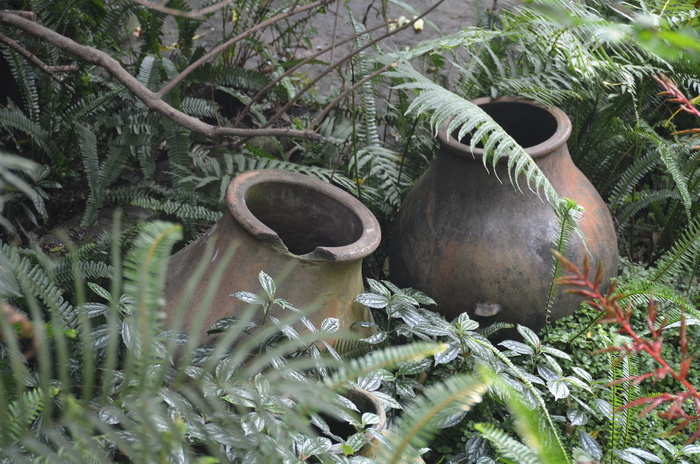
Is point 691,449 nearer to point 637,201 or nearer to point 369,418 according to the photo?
point 369,418

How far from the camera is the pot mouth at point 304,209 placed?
8.50 ft

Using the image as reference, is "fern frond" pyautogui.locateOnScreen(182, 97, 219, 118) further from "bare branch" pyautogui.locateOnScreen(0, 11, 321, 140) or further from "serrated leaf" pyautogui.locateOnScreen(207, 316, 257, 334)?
"serrated leaf" pyautogui.locateOnScreen(207, 316, 257, 334)

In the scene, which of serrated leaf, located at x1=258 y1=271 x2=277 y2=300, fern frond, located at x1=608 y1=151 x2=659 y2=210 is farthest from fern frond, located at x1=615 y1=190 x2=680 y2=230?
serrated leaf, located at x1=258 y1=271 x2=277 y2=300

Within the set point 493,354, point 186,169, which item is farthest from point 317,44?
point 493,354

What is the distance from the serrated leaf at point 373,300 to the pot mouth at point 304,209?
200 millimetres

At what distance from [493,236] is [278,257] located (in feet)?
3.11

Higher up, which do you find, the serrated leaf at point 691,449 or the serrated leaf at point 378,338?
the serrated leaf at point 691,449

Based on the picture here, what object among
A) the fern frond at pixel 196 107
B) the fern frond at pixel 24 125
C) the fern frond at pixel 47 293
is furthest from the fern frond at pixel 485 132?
the fern frond at pixel 24 125

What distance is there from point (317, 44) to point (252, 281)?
3.50 m

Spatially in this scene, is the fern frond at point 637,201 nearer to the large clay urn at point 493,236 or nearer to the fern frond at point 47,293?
the large clay urn at point 493,236

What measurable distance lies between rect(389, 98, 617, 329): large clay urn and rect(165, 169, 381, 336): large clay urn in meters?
0.40

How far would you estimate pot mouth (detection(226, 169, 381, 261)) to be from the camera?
259 centimetres

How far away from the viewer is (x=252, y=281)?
2309mm

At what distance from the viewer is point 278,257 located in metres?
2.31
